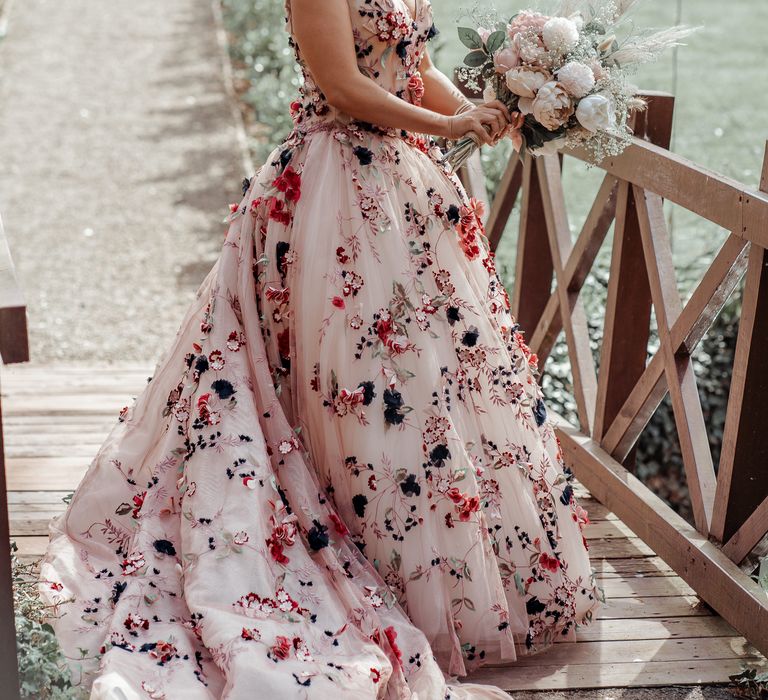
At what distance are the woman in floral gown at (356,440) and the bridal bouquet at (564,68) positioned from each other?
10 cm

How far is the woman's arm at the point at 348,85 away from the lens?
251cm

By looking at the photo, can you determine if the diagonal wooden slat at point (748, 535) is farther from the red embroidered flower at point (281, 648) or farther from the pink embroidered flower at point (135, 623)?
the pink embroidered flower at point (135, 623)

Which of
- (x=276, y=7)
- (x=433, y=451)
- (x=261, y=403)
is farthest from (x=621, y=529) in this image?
(x=276, y=7)

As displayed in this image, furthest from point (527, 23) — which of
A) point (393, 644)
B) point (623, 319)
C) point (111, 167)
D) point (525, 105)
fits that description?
point (111, 167)

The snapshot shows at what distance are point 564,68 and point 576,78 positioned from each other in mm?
41

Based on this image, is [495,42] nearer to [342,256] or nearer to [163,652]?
[342,256]

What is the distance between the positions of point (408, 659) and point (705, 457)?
1029mm

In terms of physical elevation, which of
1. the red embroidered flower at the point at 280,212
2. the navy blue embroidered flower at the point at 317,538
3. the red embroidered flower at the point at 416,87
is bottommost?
the navy blue embroidered flower at the point at 317,538

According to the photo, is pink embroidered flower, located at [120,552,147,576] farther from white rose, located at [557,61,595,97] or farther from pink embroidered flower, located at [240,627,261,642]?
white rose, located at [557,61,595,97]

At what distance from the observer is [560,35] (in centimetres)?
250

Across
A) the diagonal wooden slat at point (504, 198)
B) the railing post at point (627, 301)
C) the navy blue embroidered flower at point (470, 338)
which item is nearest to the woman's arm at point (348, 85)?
the navy blue embroidered flower at point (470, 338)

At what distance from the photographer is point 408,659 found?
240cm

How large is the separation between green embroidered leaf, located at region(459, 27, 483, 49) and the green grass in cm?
327

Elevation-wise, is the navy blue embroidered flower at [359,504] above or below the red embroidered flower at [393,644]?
above
